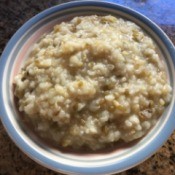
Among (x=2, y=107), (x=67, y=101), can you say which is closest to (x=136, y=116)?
(x=67, y=101)

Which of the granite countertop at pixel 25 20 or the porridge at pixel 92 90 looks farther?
the granite countertop at pixel 25 20

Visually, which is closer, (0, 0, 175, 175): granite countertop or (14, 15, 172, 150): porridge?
(14, 15, 172, 150): porridge

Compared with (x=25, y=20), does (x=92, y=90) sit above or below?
above

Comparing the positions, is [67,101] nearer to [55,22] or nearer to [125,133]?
[125,133]

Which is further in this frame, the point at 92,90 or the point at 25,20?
the point at 25,20
